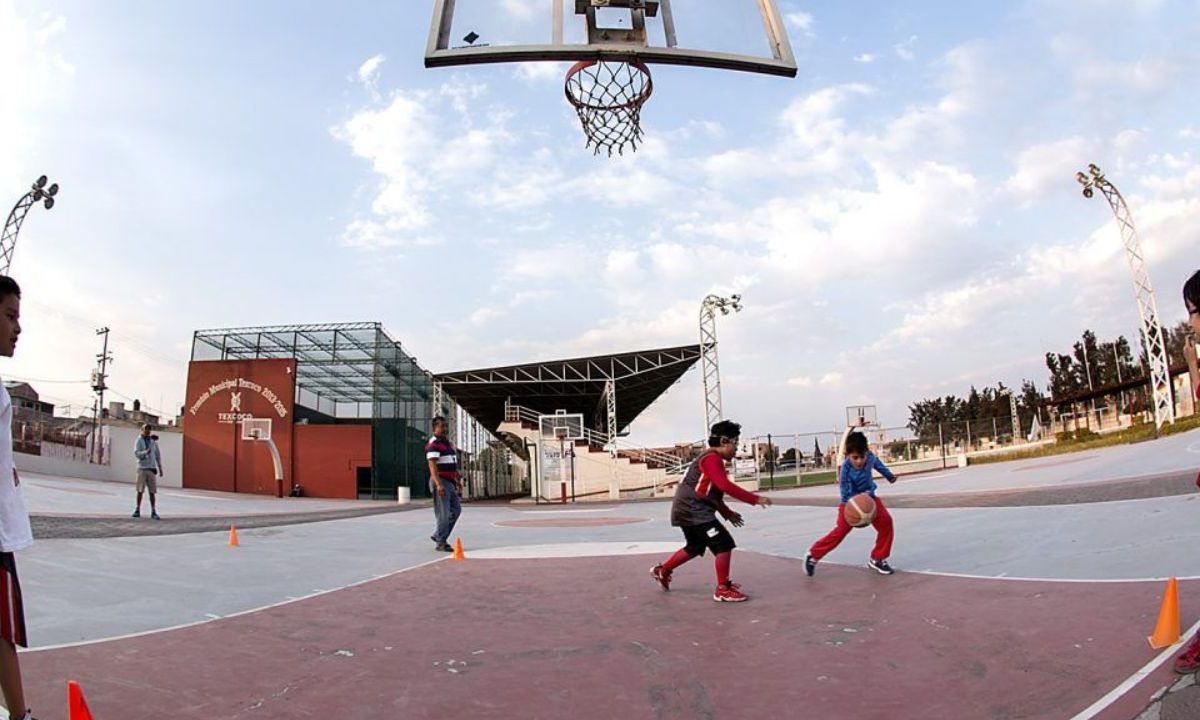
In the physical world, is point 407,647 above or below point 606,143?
below

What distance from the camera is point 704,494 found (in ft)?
20.6

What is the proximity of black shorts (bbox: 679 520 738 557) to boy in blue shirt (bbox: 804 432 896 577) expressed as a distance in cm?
113

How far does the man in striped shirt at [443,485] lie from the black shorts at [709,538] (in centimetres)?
423

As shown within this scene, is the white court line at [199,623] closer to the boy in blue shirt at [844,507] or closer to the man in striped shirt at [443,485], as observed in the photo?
the man in striped shirt at [443,485]

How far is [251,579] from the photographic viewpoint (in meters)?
7.04

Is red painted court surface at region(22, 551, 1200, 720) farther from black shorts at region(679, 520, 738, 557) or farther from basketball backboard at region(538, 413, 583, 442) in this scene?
basketball backboard at region(538, 413, 583, 442)

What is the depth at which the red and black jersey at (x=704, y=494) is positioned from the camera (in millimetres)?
6180

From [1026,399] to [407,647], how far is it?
69584mm

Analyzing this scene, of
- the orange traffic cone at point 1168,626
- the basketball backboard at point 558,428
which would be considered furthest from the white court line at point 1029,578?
the basketball backboard at point 558,428

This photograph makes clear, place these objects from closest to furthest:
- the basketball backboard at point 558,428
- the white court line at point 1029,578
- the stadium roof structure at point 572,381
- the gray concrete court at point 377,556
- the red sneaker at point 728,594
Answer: the white court line at point 1029,578 → the gray concrete court at point 377,556 → the red sneaker at point 728,594 → the basketball backboard at point 558,428 → the stadium roof structure at point 572,381

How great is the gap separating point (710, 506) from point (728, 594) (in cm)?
78

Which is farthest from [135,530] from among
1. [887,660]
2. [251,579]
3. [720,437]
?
[887,660]

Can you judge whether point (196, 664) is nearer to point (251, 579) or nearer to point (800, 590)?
point (251, 579)

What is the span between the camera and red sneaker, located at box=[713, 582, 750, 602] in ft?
18.9
